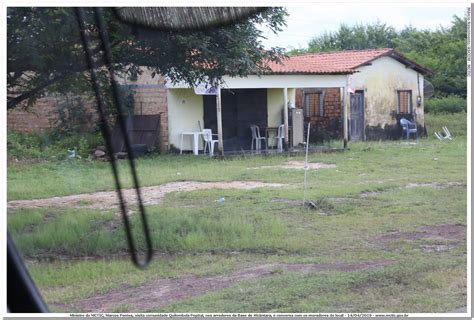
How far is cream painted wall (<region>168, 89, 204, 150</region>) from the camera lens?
49.2 ft

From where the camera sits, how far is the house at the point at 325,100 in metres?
15.5

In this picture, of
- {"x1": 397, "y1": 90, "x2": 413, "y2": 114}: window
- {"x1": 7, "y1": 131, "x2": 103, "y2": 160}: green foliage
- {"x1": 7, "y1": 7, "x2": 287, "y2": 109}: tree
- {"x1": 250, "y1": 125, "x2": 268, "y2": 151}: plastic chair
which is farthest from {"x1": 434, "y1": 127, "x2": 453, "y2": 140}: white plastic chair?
{"x1": 7, "y1": 131, "x2": 103, "y2": 160}: green foliage

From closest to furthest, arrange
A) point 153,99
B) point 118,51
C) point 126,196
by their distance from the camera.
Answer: point 118,51, point 126,196, point 153,99

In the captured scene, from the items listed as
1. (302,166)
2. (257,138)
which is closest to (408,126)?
(257,138)

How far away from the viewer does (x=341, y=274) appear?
291 inches

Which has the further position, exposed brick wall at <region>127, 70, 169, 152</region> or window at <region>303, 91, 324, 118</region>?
window at <region>303, 91, 324, 118</region>

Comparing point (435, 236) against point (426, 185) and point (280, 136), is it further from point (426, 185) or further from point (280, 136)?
point (280, 136)

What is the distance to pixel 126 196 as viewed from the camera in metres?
10.8

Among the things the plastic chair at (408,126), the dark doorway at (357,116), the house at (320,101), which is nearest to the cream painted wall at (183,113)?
the house at (320,101)

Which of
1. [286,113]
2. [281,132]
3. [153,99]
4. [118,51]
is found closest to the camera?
[118,51]

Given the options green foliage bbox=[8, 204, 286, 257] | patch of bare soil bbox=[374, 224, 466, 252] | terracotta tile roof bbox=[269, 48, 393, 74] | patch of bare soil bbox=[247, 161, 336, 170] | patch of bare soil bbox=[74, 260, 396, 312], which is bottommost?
patch of bare soil bbox=[74, 260, 396, 312]

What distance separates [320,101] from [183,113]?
3.39 meters

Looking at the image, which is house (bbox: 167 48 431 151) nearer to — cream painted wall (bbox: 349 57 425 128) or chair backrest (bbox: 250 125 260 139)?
cream painted wall (bbox: 349 57 425 128)

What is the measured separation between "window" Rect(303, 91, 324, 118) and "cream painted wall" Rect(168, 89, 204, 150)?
2657mm
